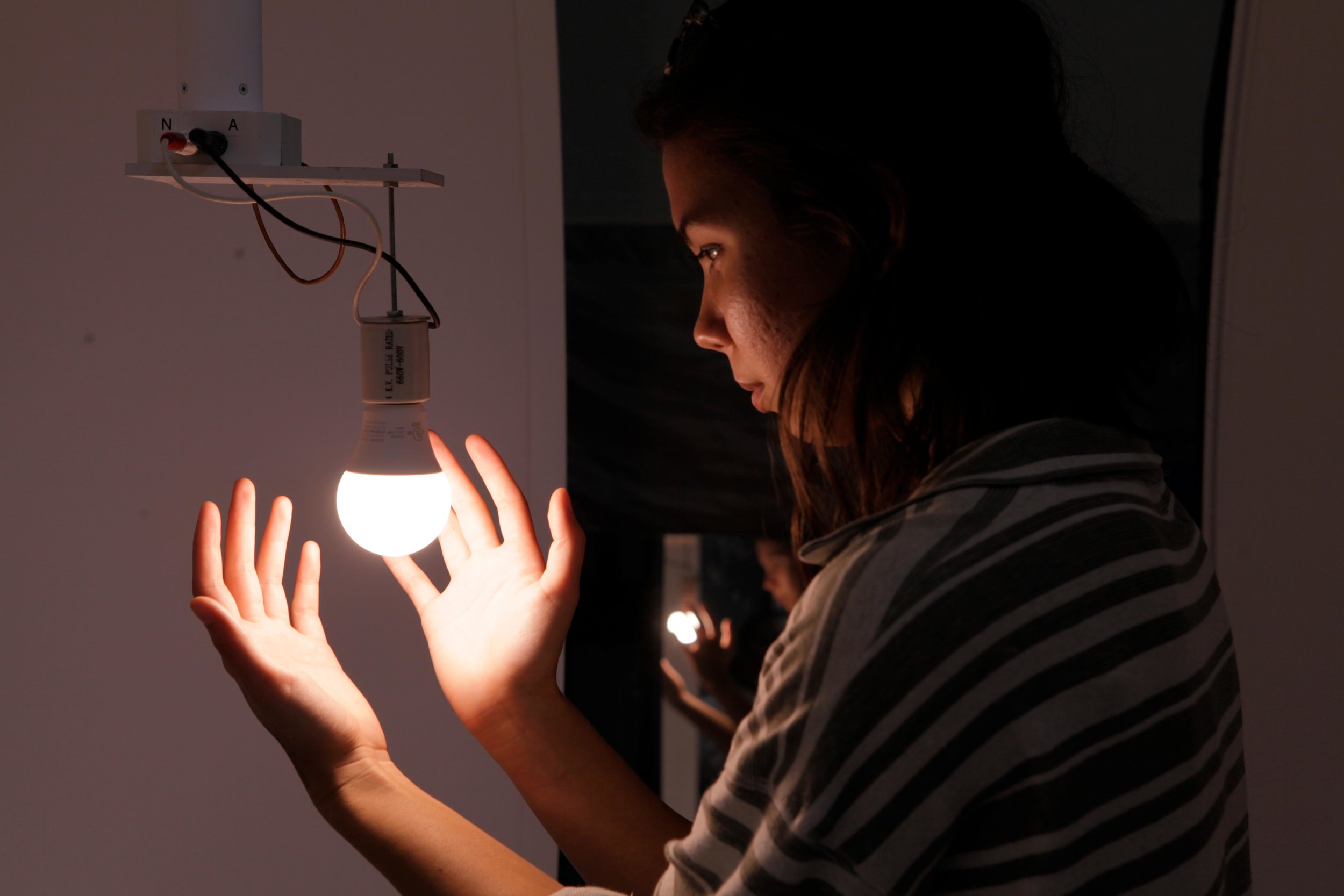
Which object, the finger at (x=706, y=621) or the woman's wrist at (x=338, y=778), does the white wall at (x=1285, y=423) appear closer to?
the finger at (x=706, y=621)

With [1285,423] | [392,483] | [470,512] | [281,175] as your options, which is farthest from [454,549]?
[1285,423]

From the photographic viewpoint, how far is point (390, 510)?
0.84m

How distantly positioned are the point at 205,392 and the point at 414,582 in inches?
23.3

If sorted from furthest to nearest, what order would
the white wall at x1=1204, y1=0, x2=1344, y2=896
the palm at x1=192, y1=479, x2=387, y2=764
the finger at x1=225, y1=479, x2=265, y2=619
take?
the white wall at x1=1204, y1=0, x2=1344, y2=896, the finger at x1=225, y1=479, x2=265, y2=619, the palm at x1=192, y1=479, x2=387, y2=764

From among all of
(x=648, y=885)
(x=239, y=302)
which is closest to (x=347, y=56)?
(x=239, y=302)

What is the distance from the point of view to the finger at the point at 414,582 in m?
1.10

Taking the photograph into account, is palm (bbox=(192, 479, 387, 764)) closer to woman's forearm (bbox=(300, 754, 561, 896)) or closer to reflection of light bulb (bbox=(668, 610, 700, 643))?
woman's forearm (bbox=(300, 754, 561, 896))

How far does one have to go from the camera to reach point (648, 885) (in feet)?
3.01

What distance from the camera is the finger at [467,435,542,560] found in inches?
41.1

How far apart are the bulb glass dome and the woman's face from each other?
300mm

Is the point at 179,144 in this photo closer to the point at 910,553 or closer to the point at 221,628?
the point at 221,628

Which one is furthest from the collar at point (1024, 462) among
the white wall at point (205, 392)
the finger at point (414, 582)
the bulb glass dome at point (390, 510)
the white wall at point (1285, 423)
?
the white wall at point (1285, 423)

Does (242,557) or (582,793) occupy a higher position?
(242,557)

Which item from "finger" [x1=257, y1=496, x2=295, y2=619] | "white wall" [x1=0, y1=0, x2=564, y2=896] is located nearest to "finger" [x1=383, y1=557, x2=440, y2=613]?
"finger" [x1=257, y1=496, x2=295, y2=619]
